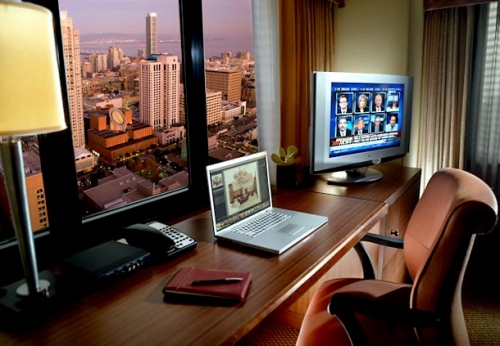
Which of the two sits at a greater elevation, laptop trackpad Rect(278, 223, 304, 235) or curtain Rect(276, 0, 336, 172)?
curtain Rect(276, 0, 336, 172)

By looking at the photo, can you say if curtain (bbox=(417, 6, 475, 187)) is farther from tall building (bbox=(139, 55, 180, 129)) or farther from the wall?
tall building (bbox=(139, 55, 180, 129))

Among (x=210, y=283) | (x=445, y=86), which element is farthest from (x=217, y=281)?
(x=445, y=86)

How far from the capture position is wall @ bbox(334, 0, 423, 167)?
2498mm

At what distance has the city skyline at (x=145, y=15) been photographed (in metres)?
1.36

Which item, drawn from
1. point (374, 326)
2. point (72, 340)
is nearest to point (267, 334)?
point (374, 326)

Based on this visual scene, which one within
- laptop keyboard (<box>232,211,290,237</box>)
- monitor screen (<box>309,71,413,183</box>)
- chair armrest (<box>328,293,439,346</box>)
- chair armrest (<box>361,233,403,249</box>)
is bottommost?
chair armrest (<box>361,233,403,249</box>)

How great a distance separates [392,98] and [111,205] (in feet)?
5.36

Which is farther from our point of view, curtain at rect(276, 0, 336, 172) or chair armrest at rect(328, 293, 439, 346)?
curtain at rect(276, 0, 336, 172)

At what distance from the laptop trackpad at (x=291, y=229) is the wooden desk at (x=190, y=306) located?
6 centimetres

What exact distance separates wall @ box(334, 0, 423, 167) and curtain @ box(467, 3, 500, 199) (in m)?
0.34

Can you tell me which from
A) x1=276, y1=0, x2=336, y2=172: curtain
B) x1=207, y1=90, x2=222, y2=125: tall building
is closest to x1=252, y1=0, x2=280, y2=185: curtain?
x1=276, y1=0, x2=336, y2=172: curtain

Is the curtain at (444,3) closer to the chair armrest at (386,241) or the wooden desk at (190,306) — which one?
the chair armrest at (386,241)

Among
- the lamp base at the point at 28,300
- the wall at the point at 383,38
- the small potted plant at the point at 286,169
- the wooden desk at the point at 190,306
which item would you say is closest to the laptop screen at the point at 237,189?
the wooden desk at the point at 190,306

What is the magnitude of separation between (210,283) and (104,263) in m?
0.30
